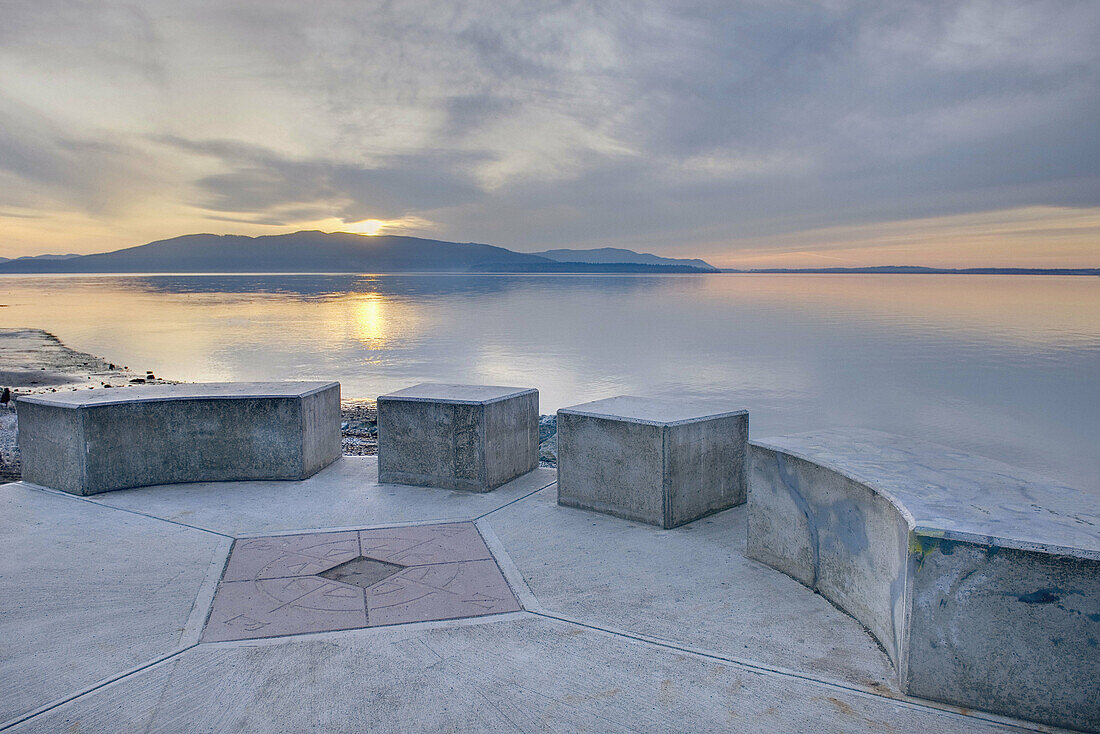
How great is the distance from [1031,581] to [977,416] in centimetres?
1970

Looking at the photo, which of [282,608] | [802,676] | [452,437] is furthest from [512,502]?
[802,676]

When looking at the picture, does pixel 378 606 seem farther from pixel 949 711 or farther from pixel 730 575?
pixel 949 711

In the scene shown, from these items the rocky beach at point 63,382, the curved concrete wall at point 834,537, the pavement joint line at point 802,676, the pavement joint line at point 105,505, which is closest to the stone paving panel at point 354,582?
the pavement joint line at point 105,505

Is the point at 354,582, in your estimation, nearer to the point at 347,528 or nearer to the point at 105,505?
the point at 347,528

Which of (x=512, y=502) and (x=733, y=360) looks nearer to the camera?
(x=512, y=502)

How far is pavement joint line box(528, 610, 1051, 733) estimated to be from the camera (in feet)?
11.8

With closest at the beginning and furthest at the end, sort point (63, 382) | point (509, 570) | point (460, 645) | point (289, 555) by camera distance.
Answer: point (460, 645), point (509, 570), point (289, 555), point (63, 382)

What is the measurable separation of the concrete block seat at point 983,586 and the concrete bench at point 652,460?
1897mm

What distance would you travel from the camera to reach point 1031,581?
3521 mm

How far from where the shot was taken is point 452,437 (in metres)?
7.57

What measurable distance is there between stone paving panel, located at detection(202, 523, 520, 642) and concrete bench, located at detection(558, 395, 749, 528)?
4.09 feet

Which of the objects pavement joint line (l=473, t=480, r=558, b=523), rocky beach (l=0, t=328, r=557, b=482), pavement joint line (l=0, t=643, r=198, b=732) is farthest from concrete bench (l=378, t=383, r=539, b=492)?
pavement joint line (l=0, t=643, r=198, b=732)

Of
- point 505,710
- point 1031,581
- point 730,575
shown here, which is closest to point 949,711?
point 1031,581

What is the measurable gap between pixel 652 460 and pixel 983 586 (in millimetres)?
3102
